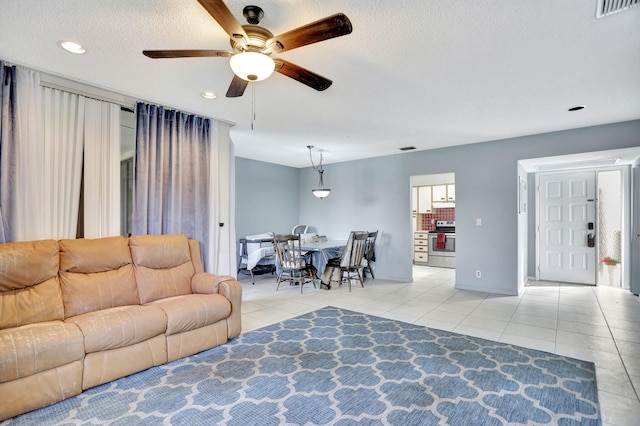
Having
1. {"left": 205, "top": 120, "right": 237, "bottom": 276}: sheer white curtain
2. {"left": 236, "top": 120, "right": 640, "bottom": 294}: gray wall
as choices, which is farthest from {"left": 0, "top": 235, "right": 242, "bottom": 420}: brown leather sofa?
{"left": 236, "top": 120, "right": 640, "bottom": 294}: gray wall

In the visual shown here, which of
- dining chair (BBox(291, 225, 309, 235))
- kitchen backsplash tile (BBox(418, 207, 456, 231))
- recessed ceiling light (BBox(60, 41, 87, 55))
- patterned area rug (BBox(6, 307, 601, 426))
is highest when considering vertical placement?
recessed ceiling light (BBox(60, 41, 87, 55))

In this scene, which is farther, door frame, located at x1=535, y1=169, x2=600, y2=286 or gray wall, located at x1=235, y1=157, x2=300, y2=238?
gray wall, located at x1=235, y1=157, x2=300, y2=238

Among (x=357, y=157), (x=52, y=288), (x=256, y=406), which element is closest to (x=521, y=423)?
(x=256, y=406)

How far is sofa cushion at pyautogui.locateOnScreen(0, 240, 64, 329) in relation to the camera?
2318 millimetres

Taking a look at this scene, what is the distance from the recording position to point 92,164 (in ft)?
10.3

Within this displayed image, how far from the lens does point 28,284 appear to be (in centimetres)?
244

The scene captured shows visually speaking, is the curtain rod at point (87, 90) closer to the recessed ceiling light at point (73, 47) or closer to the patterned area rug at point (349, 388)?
the recessed ceiling light at point (73, 47)

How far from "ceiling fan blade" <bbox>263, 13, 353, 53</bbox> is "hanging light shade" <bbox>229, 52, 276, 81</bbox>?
81 millimetres

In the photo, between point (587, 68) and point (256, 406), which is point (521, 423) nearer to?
point (256, 406)

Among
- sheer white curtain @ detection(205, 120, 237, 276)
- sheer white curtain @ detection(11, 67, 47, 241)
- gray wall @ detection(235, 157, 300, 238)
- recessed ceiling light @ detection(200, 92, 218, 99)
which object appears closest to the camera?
sheer white curtain @ detection(11, 67, 47, 241)

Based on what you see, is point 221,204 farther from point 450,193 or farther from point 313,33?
point 450,193

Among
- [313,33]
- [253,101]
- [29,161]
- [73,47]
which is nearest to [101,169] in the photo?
[29,161]

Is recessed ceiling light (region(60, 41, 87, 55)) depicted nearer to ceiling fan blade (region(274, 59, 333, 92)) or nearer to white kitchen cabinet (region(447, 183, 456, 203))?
ceiling fan blade (region(274, 59, 333, 92))

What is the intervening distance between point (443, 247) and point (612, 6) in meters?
6.21
